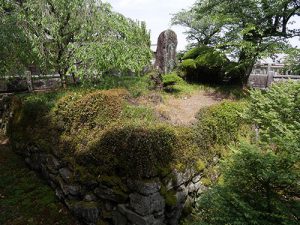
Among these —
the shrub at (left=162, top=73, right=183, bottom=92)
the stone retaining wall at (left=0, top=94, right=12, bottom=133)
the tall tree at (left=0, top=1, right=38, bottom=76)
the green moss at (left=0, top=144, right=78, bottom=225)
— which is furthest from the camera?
the stone retaining wall at (left=0, top=94, right=12, bottom=133)

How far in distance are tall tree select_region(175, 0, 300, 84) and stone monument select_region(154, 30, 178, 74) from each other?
92.2 inches

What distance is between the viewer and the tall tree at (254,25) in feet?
26.4

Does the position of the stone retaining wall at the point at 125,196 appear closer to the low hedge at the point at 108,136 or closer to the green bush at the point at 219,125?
the low hedge at the point at 108,136

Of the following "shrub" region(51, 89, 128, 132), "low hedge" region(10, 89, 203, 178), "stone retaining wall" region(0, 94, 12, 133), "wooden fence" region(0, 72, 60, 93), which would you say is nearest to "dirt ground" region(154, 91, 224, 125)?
"low hedge" region(10, 89, 203, 178)

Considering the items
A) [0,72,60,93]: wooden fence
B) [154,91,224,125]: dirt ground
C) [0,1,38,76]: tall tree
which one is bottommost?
[154,91,224,125]: dirt ground

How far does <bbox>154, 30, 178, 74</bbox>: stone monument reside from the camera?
11008 millimetres

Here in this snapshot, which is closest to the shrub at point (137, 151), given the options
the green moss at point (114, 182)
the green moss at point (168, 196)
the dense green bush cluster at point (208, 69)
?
the green moss at point (114, 182)

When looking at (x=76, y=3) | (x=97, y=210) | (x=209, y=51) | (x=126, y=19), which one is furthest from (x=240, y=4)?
(x=97, y=210)

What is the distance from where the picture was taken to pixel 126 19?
7.65 m

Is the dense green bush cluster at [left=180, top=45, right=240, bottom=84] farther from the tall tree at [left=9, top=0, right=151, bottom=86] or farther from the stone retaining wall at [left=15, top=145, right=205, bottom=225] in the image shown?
the stone retaining wall at [left=15, top=145, right=205, bottom=225]

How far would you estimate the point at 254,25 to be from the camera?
8219mm

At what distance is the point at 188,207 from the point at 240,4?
7686 millimetres

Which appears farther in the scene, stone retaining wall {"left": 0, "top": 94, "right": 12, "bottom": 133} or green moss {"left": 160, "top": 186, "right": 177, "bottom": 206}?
stone retaining wall {"left": 0, "top": 94, "right": 12, "bottom": 133}

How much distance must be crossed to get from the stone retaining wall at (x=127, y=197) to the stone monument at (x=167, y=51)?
6730 millimetres
